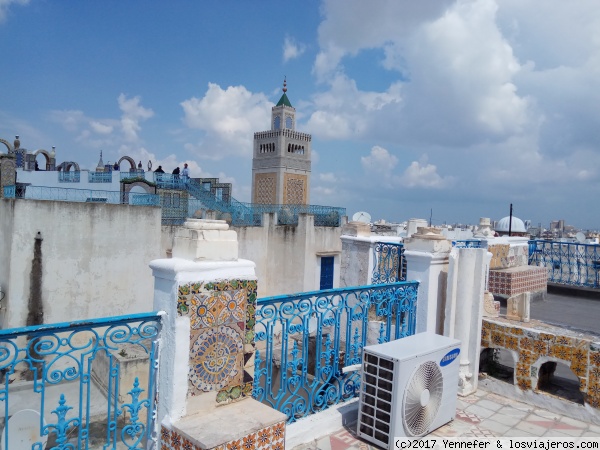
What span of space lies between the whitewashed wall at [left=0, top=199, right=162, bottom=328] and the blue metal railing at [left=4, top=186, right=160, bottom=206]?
54 centimetres

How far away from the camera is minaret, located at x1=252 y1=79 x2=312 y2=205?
144 feet

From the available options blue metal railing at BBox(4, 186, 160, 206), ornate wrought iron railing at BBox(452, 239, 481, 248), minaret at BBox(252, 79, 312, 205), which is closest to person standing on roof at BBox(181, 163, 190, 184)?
blue metal railing at BBox(4, 186, 160, 206)

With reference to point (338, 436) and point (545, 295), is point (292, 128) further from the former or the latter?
point (338, 436)

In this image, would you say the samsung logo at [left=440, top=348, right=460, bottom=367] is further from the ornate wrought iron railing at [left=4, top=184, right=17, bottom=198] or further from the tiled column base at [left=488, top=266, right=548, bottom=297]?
the ornate wrought iron railing at [left=4, top=184, right=17, bottom=198]

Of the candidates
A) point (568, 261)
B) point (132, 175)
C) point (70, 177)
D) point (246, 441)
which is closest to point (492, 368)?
point (246, 441)

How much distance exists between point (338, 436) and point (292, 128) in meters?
45.0

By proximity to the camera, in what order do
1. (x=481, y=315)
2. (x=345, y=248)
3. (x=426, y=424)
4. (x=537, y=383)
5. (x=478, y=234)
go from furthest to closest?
(x=478, y=234), (x=345, y=248), (x=481, y=315), (x=537, y=383), (x=426, y=424)

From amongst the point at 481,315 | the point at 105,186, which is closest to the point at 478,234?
the point at 481,315

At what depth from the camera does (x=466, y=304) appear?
4.97m

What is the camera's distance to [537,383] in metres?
4.66

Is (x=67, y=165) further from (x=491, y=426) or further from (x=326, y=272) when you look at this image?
(x=491, y=426)

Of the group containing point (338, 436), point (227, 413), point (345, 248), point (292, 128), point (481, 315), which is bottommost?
point (338, 436)

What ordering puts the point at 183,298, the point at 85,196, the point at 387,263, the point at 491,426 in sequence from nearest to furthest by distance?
the point at 183,298 → the point at 491,426 → the point at 387,263 → the point at 85,196

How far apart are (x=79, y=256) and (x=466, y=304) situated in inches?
418
